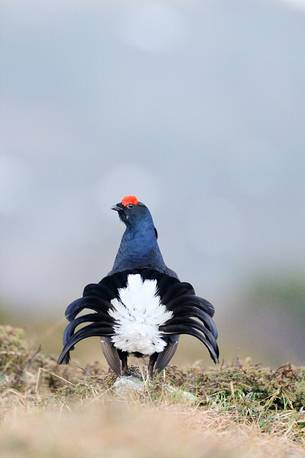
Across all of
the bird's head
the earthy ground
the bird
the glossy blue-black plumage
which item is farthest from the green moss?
the bird's head

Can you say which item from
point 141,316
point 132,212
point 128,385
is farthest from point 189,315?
point 132,212

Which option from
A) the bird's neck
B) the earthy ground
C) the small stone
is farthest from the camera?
the bird's neck

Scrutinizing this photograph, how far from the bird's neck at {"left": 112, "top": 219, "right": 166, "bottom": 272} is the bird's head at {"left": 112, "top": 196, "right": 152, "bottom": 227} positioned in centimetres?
3

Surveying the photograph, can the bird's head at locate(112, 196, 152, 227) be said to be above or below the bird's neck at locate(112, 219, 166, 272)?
above

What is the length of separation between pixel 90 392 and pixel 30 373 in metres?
2.46

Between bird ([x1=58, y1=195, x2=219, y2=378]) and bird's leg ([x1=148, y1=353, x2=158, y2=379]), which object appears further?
bird's leg ([x1=148, y1=353, x2=158, y2=379])

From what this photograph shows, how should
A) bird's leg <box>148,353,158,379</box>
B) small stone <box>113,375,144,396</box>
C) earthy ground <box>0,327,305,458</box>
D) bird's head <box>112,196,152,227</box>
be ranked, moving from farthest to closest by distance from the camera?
bird's head <box>112,196,152,227</box> → bird's leg <box>148,353,158,379</box> → small stone <box>113,375,144,396</box> → earthy ground <box>0,327,305,458</box>

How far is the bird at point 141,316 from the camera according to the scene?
16.2 feet

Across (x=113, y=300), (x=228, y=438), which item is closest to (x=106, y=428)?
(x=228, y=438)

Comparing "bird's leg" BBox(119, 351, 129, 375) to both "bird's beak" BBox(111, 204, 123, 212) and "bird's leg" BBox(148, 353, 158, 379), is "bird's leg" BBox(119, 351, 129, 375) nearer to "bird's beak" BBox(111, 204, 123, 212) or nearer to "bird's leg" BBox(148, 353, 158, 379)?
"bird's leg" BBox(148, 353, 158, 379)

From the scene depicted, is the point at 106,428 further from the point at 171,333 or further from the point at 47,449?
the point at 171,333

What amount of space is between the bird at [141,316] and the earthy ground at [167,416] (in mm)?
180

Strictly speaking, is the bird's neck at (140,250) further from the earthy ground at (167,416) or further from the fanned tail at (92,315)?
the earthy ground at (167,416)

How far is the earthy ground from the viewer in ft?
10.9
